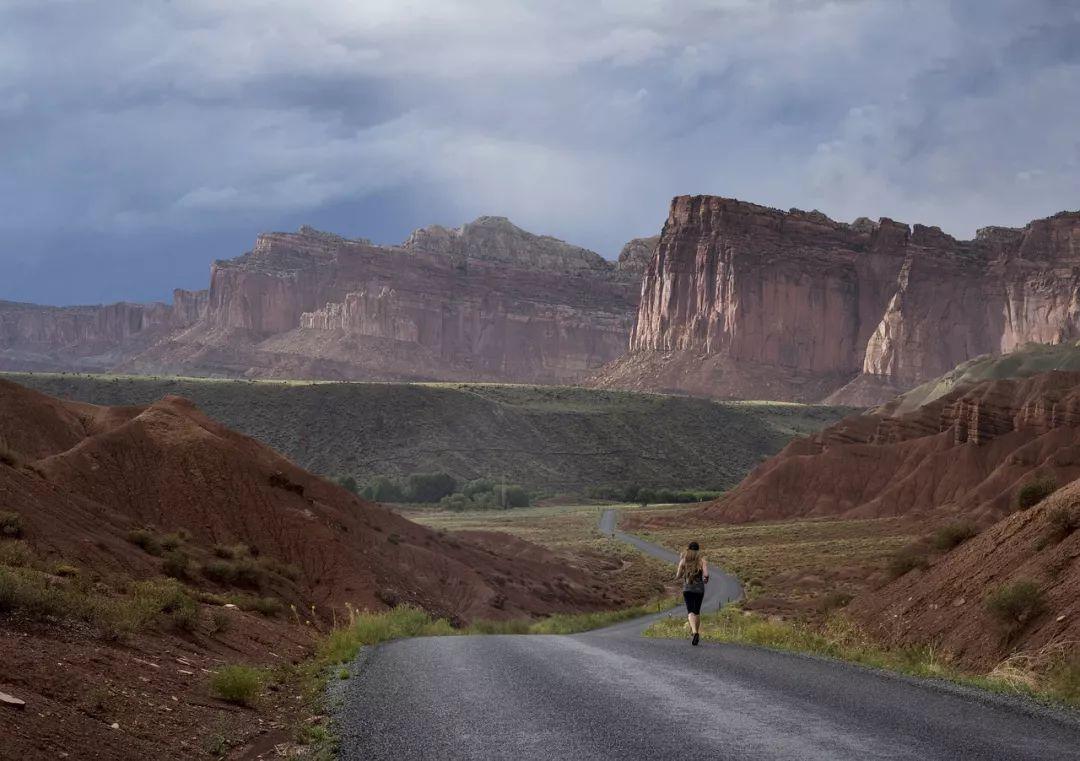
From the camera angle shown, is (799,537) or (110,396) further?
(110,396)

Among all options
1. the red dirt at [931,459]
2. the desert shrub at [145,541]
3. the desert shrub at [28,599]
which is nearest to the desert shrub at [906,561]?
the desert shrub at [145,541]

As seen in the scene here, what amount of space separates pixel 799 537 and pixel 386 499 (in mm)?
49945

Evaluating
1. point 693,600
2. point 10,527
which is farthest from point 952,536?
point 10,527

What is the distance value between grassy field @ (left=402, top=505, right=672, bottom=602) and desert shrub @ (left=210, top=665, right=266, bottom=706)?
45.7 m

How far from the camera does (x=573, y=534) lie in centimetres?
9388

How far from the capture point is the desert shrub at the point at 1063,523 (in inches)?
837

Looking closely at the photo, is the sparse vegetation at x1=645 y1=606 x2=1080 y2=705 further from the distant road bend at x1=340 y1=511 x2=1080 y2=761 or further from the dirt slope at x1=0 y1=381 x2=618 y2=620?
the dirt slope at x1=0 y1=381 x2=618 y2=620

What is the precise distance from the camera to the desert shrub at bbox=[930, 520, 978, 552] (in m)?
29.2

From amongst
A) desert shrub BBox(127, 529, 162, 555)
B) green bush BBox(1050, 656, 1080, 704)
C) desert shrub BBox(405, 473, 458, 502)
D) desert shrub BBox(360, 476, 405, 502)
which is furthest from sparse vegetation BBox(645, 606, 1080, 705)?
desert shrub BBox(405, 473, 458, 502)

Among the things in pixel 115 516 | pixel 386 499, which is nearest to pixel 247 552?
pixel 115 516

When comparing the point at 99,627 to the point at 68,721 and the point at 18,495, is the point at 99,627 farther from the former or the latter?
the point at 18,495

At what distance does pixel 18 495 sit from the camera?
86.2 ft

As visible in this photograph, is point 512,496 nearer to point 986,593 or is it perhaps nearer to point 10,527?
point 10,527

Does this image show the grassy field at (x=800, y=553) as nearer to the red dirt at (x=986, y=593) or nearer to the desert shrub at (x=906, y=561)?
the desert shrub at (x=906, y=561)
